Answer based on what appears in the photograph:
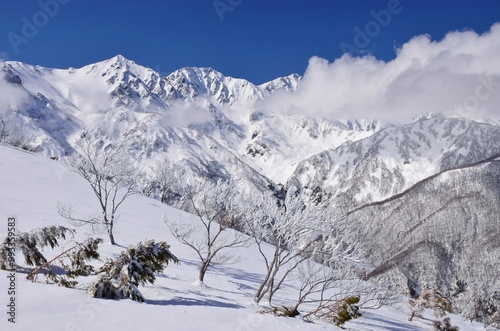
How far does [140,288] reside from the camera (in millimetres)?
14547

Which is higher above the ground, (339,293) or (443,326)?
(339,293)

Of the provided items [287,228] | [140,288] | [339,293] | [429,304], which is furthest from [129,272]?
[429,304]

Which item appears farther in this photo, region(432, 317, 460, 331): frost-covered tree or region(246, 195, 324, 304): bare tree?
region(432, 317, 460, 331): frost-covered tree

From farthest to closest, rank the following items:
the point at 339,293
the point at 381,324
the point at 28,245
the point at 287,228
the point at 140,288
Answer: the point at 381,324, the point at 339,293, the point at 287,228, the point at 140,288, the point at 28,245

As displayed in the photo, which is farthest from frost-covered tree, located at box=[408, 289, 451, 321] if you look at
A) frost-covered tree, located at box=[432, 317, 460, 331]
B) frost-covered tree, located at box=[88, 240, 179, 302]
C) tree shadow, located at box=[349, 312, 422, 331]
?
frost-covered tree, located at box=[88, 240, 179, 302]

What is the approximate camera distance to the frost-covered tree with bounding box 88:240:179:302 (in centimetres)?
1098

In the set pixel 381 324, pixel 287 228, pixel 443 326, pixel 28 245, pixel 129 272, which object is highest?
pixel 287 228

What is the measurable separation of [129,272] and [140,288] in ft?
9.47

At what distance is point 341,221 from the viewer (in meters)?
18.0

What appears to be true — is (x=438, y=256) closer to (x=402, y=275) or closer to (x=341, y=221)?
(x=402, y=275)

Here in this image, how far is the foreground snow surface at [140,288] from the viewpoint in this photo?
9.02 m

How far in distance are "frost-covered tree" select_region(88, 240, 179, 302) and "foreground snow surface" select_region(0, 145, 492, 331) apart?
47cm

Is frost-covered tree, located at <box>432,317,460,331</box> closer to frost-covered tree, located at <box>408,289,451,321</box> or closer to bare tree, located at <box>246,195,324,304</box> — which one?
frost-covered tree, located at <box>408,289,451,321</box>

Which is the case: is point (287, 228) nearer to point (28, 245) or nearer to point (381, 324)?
point (28, 245)
